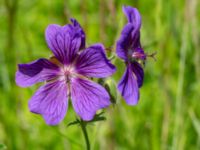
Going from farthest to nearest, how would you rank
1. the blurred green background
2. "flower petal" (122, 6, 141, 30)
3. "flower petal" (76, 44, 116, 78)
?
the blurred green background
"flower petal" (122, 6, 141, 30)
"flower petal" (76, 44, 116, 78)

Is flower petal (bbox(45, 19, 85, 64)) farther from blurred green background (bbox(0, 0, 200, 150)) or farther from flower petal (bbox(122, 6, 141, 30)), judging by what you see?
blurred green background (bbox(0, 0, 200, 150))

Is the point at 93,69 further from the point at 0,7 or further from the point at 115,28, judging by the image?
the point at 0,7

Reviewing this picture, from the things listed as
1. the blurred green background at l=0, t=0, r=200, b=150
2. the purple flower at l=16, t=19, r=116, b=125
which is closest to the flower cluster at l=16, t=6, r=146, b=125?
the purple flower at l=16, t=19, r=116, b=125

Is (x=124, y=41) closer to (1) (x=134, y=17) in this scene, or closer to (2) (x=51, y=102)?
(1) (x=134, y=17)

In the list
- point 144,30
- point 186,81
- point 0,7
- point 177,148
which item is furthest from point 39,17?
point 177,148

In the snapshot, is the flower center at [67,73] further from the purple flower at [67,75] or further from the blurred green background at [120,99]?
the blurred green background at [120,99]

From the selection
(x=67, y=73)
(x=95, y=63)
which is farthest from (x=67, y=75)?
(x=95, y=63)

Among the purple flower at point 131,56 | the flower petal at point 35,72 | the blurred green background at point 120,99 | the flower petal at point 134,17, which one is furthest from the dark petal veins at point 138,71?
the blurred green background at point 120,99
